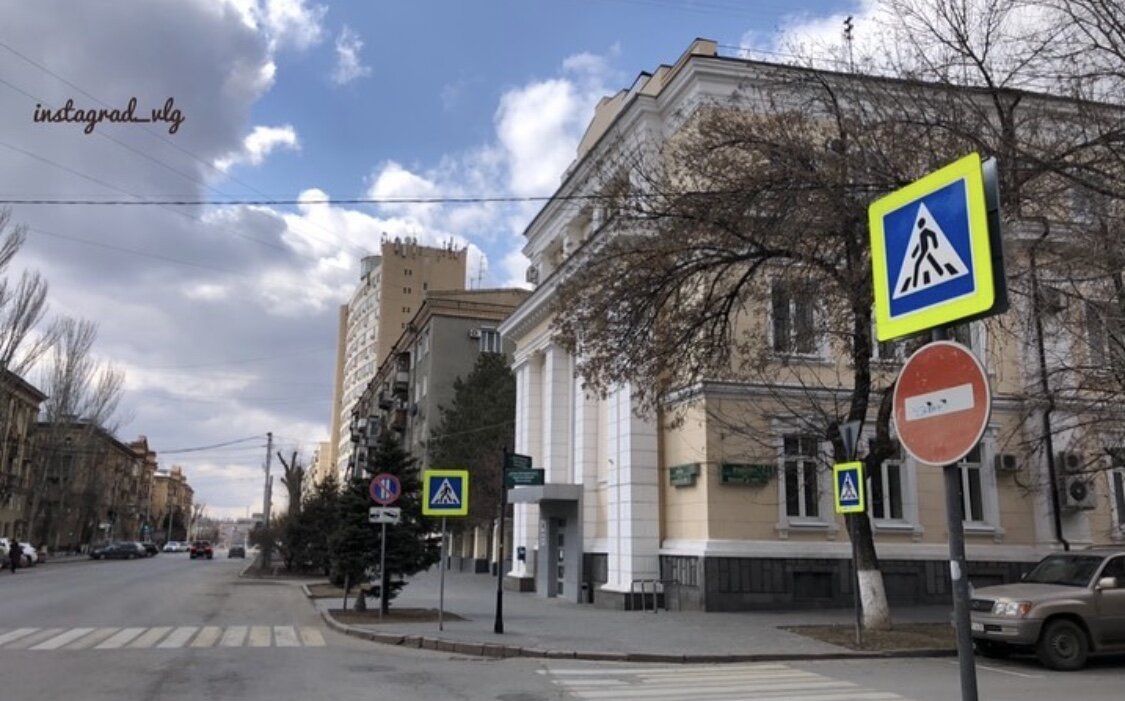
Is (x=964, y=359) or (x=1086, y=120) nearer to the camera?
(x=964, y=359)

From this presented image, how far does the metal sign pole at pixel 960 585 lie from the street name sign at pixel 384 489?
52.3 ft

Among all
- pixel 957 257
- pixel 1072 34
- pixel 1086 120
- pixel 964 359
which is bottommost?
Answer: pixel 964 359

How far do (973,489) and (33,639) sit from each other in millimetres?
22058

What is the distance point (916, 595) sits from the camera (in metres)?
22.3

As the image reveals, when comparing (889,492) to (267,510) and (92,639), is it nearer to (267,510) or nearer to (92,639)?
(92,639)

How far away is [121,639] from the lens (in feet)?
50.2

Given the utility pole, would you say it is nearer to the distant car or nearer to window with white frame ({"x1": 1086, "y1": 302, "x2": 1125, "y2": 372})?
the distant car

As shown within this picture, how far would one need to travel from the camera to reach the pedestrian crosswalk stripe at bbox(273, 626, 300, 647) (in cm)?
1528

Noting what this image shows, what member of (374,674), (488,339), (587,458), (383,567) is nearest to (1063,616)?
(374,674)

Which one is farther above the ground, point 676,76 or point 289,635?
point 676,76

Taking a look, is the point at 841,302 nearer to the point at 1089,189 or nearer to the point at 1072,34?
the point at 1089,189

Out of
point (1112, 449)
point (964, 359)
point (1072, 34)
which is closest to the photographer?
point (964, 359)

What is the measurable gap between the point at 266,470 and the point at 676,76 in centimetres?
4680

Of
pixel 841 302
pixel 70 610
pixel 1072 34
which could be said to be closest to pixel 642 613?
pixel 841 302
